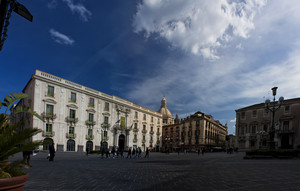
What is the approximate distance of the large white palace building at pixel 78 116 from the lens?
32.0 m

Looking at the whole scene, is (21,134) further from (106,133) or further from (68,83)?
→ (106,133)

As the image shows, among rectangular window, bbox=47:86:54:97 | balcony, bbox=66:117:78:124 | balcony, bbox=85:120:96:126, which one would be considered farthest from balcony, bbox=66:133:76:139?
rectangular window, bbox=47:86:54:97

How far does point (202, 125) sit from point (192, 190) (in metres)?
57.0

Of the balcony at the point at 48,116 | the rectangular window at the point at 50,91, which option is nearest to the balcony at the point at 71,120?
the balcony at the point at 48,116

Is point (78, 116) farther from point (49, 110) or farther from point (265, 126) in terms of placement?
point (265, 126)

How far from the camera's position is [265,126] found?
42.9 m

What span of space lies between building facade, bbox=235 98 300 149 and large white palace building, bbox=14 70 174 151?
26.9 m

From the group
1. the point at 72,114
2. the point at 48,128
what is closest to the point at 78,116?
the point at 72,114

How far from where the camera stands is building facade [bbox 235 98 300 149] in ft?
129

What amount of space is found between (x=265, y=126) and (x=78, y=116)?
42190 millimetres

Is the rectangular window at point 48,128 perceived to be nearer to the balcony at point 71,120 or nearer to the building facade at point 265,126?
the balcony at point 71,120

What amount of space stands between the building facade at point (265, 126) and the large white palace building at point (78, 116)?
2690cm

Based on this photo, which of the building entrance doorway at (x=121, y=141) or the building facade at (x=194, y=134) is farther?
the building facade at (x=194, y=134)

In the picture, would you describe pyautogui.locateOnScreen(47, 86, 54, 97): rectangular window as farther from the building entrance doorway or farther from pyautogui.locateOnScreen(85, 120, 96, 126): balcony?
the building entrance doorway
